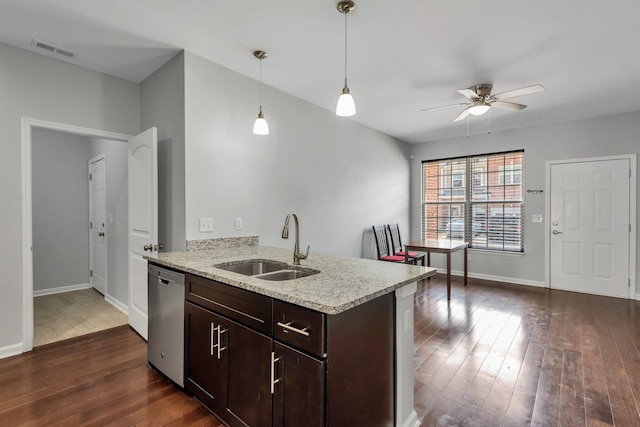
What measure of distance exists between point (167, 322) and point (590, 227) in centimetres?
569

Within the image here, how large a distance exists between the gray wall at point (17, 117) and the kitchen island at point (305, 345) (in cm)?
178

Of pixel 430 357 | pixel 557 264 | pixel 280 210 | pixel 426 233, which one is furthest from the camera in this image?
pixel 426 233

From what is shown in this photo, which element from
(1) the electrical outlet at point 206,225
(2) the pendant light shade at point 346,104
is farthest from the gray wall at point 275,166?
(2) the pendant light shade at point 346,104

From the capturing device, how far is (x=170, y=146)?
2.91 metres

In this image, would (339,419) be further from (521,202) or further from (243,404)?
(521,202)

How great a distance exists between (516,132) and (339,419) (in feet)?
18.2

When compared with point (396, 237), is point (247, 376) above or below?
below

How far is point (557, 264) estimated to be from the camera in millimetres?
4969

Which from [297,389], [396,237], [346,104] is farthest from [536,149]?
[297,389]

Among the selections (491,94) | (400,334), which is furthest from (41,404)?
(491,94)

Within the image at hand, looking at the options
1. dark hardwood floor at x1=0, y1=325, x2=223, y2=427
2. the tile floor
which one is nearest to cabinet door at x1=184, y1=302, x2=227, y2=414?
dark hardwood floor at x1=0, y1=325, x2=223, y2=427

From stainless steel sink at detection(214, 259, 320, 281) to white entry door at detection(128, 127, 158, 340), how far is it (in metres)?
0.94

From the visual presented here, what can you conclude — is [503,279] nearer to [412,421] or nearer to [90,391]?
[412,421]

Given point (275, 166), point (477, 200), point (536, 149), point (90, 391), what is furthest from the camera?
point (477, 200)
